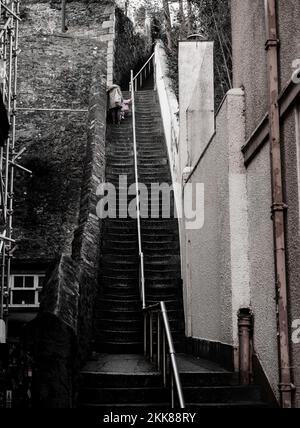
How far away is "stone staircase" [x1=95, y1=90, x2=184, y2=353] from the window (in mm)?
2318

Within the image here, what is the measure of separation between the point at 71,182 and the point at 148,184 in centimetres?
224

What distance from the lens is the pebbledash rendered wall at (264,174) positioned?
210 inches

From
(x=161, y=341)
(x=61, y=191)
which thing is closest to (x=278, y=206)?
(x=161, y=341)

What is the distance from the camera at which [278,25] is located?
5945mm

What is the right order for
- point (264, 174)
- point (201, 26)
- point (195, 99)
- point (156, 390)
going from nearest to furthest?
point (264, 174) < point (156, 390) < point (195, 99) < point (201, 26)

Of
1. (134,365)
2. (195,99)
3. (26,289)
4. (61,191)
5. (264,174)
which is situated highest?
(195,99)

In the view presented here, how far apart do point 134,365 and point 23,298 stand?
5.87 meters

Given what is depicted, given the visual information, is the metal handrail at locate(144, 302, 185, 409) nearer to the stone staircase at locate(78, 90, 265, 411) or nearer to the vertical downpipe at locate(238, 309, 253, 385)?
the stone staircase at locate(78, 90, 265, 411)

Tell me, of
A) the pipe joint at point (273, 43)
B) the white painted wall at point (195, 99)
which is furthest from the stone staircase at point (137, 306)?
the pipe joint at point (273, 43)

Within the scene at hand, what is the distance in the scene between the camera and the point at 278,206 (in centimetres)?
554

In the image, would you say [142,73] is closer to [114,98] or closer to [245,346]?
[114,98]

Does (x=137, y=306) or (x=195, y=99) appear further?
(x=195, y=99)

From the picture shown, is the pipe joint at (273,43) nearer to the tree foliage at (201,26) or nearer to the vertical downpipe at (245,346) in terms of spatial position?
the vertical downpipe at (245,346)

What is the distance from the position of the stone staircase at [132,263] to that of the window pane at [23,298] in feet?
8.41
